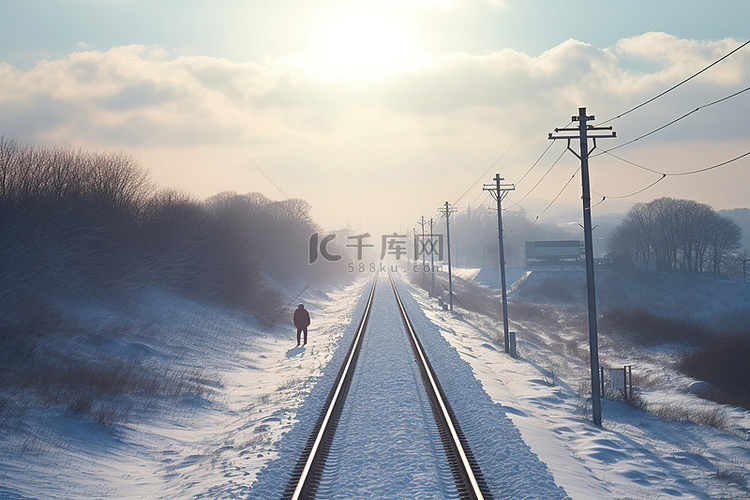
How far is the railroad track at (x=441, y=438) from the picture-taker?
25.7ft

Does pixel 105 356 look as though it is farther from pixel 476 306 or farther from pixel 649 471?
pixel 476 306

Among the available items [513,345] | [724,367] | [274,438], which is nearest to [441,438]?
[274,438]

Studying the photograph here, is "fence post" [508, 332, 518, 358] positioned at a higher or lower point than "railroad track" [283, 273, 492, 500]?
lower

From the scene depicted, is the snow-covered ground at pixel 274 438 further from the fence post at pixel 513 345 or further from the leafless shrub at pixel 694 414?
the fence post at pixel 513 345

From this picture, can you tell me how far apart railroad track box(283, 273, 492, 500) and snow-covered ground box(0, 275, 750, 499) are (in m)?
0.30

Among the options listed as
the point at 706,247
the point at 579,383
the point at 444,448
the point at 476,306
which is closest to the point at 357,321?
the point at 579,383

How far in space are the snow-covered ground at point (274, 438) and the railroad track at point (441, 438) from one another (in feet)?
0.98

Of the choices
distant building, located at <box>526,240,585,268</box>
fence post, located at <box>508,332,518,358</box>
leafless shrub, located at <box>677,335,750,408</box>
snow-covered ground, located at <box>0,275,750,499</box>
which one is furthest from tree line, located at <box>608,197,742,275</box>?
snow-covered ground, located at <box>0,275,750,499</box>

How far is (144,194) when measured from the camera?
30.6 metres

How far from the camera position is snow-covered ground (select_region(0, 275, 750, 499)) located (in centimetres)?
859

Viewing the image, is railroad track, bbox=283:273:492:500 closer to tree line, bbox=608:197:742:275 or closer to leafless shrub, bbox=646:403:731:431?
leafless shrub, bbox=646:403:731:431

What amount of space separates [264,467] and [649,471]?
677 centimetres

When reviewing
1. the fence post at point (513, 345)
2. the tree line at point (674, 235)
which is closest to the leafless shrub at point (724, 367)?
the fence post at point (513, 345)

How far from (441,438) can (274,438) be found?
314 centimetres
